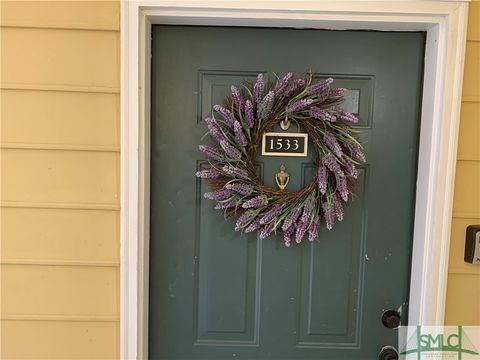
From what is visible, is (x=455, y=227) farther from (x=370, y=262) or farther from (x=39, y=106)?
(x=39, y=106)

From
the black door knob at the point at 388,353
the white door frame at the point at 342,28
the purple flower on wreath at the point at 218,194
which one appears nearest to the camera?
the white door frame at the point at 342,28

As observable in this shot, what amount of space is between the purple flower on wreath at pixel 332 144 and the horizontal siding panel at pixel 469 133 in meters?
0.39

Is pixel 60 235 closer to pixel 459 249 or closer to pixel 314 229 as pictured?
pixel 314 229

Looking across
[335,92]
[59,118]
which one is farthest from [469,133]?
[59,118]

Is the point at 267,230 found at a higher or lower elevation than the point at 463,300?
higher

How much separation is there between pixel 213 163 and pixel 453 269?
0.90m

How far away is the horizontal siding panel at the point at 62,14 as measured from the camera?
126 centimetres

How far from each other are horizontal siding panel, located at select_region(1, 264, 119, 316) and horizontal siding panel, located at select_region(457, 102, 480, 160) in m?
1.24

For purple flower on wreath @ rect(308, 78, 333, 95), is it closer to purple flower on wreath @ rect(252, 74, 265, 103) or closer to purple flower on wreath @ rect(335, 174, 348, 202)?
purple flower on wreath @ rect(252, 74, 265, 103)

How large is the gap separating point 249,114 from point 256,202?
296 millimetres

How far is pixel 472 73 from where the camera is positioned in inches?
50.6

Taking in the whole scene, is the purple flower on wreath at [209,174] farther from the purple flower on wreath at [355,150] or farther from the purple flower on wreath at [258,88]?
the purple flower on wreath at [355,150]

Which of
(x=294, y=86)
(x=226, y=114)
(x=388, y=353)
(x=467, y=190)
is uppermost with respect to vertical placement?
(x=294, y=86)

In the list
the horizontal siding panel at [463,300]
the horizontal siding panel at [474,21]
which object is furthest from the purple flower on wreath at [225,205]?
the horizontal siding panel at [474,21]
